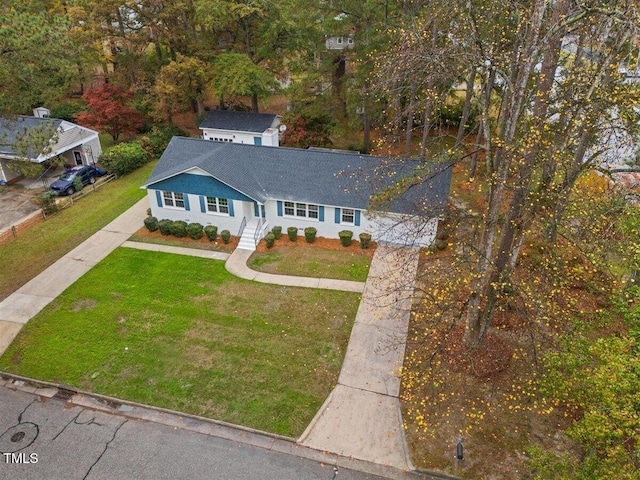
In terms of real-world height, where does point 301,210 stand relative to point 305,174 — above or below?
below

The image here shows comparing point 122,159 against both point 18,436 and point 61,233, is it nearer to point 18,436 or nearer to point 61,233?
point 61,233

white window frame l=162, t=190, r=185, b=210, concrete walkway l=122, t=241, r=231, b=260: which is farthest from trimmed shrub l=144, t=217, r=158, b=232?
concrete walkway l=122, t=241, r=231, b=260

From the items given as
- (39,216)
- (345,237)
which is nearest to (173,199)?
(39,216)

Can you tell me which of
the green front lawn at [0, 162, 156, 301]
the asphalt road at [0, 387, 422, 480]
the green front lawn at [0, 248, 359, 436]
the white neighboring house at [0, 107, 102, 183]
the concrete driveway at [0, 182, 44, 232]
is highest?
the white neighboring house at [0, 107, 102, 183]

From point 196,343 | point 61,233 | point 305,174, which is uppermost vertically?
point 305,174

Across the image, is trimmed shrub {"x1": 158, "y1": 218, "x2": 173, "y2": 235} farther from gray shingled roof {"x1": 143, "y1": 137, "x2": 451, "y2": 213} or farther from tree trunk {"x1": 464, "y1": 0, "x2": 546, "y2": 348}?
tree trunk {"x1": 464, "y1": 0, "x2": 546, "y2": 348}

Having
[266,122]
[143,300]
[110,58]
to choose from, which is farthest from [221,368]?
[110,58]

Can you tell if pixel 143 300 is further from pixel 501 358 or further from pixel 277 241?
pixel 501 358
